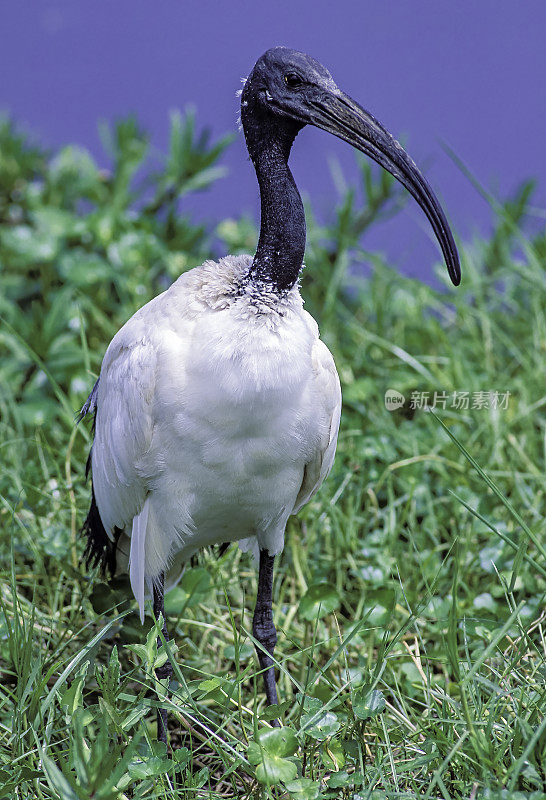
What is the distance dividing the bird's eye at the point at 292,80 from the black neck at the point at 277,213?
0.26 ft

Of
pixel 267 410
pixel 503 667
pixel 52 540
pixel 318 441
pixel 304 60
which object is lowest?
pixel 52 540

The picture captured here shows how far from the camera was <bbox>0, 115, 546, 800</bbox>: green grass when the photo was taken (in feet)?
→ 5.99

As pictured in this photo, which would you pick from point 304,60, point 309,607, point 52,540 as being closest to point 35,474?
point 52,540

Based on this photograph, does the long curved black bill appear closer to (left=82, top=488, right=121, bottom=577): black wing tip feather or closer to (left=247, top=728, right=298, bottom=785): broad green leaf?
(left=247, top=728, right=298, bottom=785): broad green leaf

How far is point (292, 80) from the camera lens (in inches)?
78.1

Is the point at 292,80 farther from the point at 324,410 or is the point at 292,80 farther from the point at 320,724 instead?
the point at 320,724

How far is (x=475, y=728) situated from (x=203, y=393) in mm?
869

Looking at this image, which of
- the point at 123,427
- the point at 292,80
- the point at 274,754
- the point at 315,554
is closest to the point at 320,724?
the point at 274,754

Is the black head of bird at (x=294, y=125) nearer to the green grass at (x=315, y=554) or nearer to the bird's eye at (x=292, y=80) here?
the bird's eye at (x=292, y=80)

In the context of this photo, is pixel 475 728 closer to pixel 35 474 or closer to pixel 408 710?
pixel 408 710

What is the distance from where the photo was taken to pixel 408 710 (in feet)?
7.16

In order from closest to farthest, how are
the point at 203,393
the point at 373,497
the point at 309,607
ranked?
the point at 203,393 < the point at 309,607 < the point at 373,497

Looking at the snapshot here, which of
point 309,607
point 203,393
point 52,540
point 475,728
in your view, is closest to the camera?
point 475,728

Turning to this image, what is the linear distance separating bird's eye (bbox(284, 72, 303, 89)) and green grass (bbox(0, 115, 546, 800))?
90 centimetres
